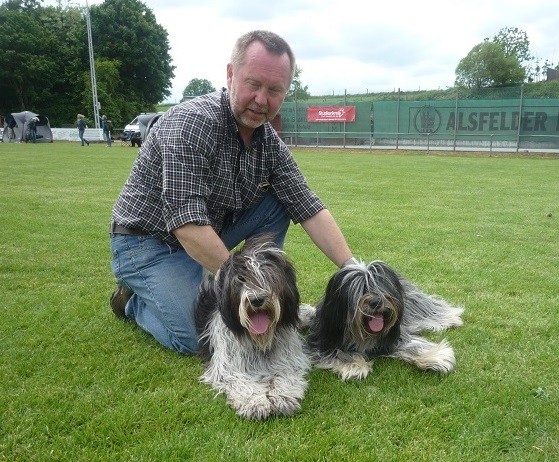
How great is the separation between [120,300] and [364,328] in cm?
196

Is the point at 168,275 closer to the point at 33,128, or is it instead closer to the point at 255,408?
the point at 255,408

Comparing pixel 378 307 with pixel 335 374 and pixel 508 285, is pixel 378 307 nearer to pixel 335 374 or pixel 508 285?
pixel 335 374

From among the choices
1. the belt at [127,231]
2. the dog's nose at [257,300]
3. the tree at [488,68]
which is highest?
the tree at [488,68]

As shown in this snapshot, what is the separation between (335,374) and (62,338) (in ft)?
6.39

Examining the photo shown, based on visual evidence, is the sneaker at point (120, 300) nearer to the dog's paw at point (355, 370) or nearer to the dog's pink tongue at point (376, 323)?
the dog's paw at point (355, 370)

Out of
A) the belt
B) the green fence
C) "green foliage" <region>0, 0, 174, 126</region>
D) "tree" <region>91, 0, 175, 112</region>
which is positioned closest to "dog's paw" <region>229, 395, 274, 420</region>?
the belt

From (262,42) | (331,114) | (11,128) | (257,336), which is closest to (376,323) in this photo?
(257,336)

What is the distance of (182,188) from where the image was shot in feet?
11.5

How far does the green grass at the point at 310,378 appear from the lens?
2621 millimetres

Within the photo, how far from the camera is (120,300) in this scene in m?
4.29

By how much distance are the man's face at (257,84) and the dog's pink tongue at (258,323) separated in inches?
52.3

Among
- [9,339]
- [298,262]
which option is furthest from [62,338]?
[298,262]

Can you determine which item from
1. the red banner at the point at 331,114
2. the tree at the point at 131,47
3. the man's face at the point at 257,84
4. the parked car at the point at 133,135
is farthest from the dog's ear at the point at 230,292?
the tree at the point at 131,47

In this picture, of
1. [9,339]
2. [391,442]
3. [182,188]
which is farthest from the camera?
[9,339]
